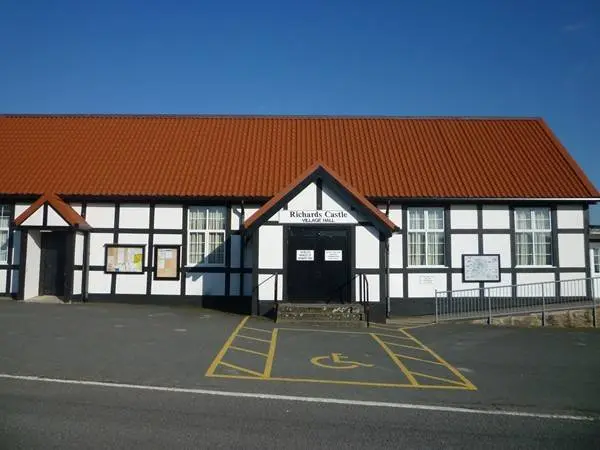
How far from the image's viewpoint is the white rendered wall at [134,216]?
1752 centimetres

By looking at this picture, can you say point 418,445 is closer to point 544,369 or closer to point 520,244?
point 544,369

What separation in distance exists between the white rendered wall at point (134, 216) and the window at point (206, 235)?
1499mm

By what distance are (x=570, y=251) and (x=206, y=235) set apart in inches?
493

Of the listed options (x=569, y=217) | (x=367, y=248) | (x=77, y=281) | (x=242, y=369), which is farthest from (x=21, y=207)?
(x=569, y=217)

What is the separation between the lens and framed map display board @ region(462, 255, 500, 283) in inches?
673

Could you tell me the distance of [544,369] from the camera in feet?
31.3

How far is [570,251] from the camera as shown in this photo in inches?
682

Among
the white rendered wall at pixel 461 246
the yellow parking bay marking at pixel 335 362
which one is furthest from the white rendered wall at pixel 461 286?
the yellow parking bay marking at pixel 335 362

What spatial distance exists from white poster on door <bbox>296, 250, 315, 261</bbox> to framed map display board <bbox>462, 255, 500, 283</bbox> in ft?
17.9

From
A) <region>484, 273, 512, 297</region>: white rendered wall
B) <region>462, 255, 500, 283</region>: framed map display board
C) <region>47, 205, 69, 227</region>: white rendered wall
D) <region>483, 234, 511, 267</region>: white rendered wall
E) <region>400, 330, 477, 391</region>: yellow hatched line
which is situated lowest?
<region>400, 330, 477, 391</region>: yellow hatched line

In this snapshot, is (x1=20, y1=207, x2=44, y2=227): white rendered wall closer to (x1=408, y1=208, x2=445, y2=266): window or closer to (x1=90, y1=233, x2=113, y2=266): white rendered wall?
(x1=90, y1=233, x2=113, y2=266): white rendered wall

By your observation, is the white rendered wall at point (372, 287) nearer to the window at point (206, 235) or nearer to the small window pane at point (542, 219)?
the window at point (206, 235)

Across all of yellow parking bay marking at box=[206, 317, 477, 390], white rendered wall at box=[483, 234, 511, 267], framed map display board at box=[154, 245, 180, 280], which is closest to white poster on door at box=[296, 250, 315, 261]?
yellow parking bay marking at box=[206, 317, 477, 390]

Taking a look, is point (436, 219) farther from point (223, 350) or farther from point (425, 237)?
point (223, 350)
